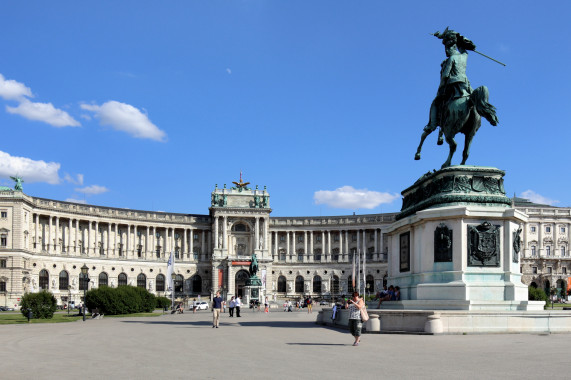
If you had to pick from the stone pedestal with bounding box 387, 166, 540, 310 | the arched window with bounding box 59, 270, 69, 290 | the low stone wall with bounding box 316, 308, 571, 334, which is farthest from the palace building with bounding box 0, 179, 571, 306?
the low stone wall with bounding box 316, 308, 571, 334

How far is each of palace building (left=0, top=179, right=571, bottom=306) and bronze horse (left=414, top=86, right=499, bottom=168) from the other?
9571 centimetres

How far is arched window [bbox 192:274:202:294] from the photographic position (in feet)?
439

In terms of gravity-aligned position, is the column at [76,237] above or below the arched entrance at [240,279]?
above

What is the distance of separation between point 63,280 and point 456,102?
332ft

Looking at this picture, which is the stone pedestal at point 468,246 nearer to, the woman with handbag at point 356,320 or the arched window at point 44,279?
the woman with handbag at point 356,320

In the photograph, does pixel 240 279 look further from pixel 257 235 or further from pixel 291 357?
pixel 291 357

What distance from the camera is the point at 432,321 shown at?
24.2 meters

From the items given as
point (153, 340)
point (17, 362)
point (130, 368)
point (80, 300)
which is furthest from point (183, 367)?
point (80, 300)

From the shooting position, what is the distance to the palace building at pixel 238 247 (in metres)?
121

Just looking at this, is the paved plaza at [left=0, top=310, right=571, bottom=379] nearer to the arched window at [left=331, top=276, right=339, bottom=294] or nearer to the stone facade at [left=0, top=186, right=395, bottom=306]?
the stone facade at [left=0, top=186, right=395, bottom=306]

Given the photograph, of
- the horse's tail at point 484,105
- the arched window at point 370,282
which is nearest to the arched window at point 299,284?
the arched window at point 370,282

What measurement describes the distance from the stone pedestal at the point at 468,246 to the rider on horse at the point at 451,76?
11.7ft

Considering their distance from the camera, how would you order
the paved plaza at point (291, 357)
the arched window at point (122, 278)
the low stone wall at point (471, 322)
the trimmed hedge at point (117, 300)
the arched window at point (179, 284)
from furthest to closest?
the arched window at point (179, 284)
the arched window at point (122, 278)
the trimmed hedge at point (117, 300)
the low stone wall at point (471, 322)
the paved plaza at point (291, 357)

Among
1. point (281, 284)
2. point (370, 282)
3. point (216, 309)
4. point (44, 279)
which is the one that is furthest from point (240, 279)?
point (216, 309)
